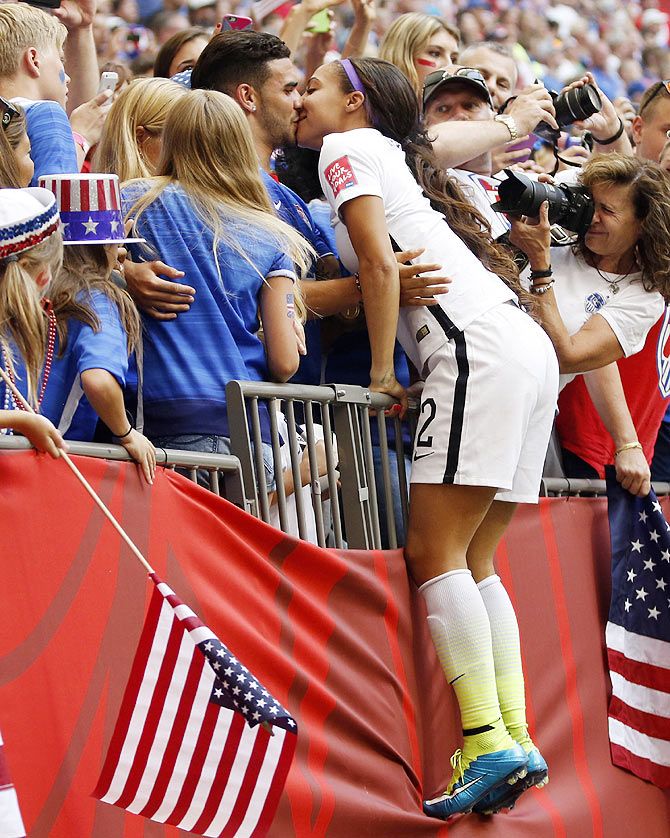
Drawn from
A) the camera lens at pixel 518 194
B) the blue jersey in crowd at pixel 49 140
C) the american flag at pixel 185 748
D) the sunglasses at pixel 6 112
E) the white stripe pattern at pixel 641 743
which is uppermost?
the sunglasses at pixel 6 112

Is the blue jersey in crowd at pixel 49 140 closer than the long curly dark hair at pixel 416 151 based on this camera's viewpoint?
Yes

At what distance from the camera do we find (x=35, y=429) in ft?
9.00

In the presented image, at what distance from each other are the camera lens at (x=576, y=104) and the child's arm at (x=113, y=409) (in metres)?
2.54

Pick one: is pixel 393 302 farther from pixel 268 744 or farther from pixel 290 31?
pixel 290 31

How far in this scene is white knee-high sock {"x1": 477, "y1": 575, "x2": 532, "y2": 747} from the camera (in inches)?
154

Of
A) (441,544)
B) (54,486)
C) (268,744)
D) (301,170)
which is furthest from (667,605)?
(54,486)

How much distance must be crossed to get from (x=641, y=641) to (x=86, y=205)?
264 cm

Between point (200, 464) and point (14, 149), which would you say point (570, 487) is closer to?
point (200, 464)

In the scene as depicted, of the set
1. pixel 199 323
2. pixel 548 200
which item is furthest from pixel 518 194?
pixel 199 323

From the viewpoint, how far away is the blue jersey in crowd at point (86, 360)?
309 centimetres

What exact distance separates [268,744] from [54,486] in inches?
27.8

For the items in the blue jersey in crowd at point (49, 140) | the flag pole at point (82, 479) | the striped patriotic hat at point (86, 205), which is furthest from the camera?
the blue jersey in crowd at point (49, 140)

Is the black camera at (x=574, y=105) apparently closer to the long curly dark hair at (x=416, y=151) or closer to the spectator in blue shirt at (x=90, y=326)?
the long curly dark hair at (x=416, y=151)

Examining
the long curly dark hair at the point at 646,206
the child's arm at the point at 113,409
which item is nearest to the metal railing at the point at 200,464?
the child's arm at the point at 113,409
